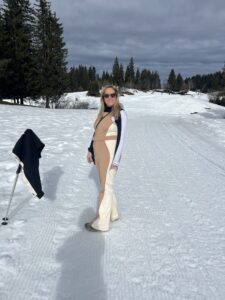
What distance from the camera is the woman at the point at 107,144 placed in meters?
4.81

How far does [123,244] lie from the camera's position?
15.3ft

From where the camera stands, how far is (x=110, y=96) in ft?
15.7

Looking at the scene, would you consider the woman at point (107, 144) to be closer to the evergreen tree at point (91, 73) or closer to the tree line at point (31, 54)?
the tree line at point (31, 54)

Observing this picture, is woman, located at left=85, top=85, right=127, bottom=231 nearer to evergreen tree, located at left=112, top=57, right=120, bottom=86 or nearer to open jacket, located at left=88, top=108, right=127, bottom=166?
open jacket, located at left=88, top=108, right=127, bottom=166

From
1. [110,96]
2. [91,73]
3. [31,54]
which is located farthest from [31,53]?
[91,73]

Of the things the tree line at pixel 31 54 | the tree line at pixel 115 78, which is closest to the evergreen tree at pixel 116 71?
the tree line at pixel 115 78

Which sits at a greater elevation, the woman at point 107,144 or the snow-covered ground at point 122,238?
the woman at point 107,144

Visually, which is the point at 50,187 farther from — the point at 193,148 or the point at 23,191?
the point at 193,148

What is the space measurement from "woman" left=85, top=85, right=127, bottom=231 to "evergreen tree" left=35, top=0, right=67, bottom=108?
35.2 meters

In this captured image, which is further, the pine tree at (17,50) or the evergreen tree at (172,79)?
the evergreen tree at (172,79)

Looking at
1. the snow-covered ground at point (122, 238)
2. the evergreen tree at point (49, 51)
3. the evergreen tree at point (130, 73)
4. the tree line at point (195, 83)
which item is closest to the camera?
the snow-covered ground at point (122, 238)

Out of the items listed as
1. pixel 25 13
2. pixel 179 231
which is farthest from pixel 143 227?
pixel 25 13

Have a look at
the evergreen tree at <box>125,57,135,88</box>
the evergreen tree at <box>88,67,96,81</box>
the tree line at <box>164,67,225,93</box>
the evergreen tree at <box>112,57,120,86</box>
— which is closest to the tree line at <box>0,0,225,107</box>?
the evergreen tree at <box>112,57,120,86</box>

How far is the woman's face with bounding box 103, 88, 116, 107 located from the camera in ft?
15.7
